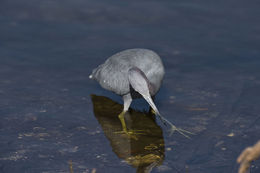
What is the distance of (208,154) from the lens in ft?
18.1

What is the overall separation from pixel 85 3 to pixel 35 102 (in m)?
3.44

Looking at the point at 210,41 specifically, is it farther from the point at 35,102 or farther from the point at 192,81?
the point at 35,102

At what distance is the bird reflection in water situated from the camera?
18.0 ft

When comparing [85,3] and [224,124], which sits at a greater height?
[85,3]

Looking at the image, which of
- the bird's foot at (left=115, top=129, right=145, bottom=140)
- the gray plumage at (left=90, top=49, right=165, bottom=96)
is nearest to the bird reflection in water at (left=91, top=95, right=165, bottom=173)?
the bird's foot at (left=115, top=129, right=145, bottom=140)

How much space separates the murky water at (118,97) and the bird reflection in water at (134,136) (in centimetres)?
Result: 1

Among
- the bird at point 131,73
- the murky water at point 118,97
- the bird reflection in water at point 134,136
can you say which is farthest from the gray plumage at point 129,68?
the murky water at point 118,97

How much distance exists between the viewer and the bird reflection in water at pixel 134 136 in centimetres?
549

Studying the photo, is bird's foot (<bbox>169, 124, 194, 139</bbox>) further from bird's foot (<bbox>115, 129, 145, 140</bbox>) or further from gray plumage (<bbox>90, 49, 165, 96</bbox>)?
gray plumage (<bbox>90, 49, 165, 96</bbox>)

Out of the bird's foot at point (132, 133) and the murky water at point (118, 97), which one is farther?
the bird's foot at point (132, 133)

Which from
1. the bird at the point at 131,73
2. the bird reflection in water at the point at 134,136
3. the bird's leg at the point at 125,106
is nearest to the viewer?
the bird reflection in water at the point at 134,136

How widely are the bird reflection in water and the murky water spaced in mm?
15

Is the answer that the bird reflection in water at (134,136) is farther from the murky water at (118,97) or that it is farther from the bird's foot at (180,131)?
the bird's foot at (180,131)

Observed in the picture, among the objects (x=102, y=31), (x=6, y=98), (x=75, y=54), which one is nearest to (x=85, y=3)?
(x=102, y=31)
